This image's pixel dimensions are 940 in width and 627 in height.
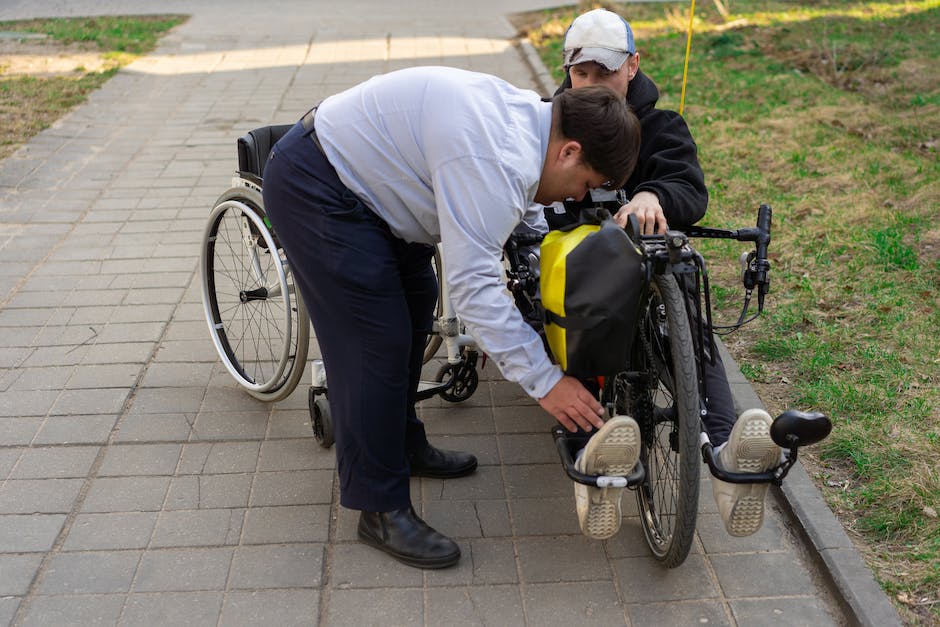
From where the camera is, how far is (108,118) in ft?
27.6

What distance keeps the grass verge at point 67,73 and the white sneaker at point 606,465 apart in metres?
6.23

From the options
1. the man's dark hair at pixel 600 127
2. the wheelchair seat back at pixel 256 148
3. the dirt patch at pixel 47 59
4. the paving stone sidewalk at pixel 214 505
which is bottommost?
the paving stone sidewalk at pixel 214 505

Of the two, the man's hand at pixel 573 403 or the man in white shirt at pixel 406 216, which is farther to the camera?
the man's hand at pixel 573 403

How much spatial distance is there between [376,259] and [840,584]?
166 cm

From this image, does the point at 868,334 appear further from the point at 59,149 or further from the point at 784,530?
the point at 59,149

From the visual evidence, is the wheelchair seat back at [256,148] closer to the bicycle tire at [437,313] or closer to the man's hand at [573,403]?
the bicycle tire at [437,313]

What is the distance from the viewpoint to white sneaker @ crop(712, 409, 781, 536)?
8.59ft

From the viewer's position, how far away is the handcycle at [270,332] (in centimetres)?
353

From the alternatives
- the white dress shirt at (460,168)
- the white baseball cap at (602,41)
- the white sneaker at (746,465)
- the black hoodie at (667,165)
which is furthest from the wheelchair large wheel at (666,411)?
the white baseball cap at (602,41)

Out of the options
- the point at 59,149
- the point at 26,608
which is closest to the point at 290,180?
the point at 26,608

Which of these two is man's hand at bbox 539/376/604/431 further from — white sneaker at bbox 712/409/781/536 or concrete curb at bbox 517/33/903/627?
concrete curb at bbox 517/33/903/627

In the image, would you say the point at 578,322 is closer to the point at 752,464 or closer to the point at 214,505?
the point at 752,464

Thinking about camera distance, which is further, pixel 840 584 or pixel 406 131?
pixel 840 584

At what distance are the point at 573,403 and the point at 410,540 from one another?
75 centimetres
